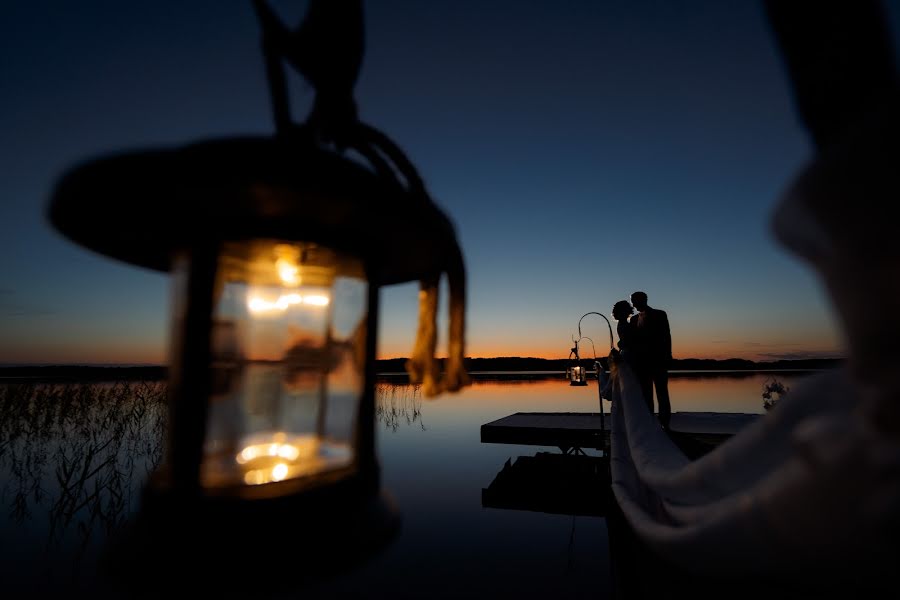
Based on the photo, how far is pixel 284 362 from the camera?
1.33m

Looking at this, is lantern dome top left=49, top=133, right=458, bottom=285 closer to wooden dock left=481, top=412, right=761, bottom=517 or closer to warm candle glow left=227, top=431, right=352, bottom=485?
warm candle glow left=227, top=431, right=352, bottom=485

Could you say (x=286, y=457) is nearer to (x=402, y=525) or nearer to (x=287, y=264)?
(x=287, y=264)

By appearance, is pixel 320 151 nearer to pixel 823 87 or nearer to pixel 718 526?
pixel 823 87

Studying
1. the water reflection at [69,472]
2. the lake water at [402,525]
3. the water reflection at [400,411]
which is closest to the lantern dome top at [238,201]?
the lake water at [402,525]

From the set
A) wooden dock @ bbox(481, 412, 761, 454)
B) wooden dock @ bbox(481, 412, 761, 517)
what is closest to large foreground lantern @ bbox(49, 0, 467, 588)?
wooden dock @ bbox(481, 412, 761, 517)

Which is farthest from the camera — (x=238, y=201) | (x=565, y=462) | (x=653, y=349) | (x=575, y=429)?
(x=565, y=462)

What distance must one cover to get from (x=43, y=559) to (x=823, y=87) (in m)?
9.81

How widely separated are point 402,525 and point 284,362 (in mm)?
1361

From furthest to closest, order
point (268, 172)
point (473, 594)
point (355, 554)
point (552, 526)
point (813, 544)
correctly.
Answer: point (552, 526)
point (473, 594)
point (355, 554)
point (268, 172)
point (813, 544)

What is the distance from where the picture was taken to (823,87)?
61 centimetres

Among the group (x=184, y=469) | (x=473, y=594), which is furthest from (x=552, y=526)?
(x=184, y=469)

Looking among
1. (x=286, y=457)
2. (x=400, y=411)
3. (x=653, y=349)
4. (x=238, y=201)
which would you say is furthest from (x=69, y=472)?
(x=400, y=411)

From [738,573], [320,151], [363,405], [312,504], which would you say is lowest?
[738,573]

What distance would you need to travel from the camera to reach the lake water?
5.70 meters
